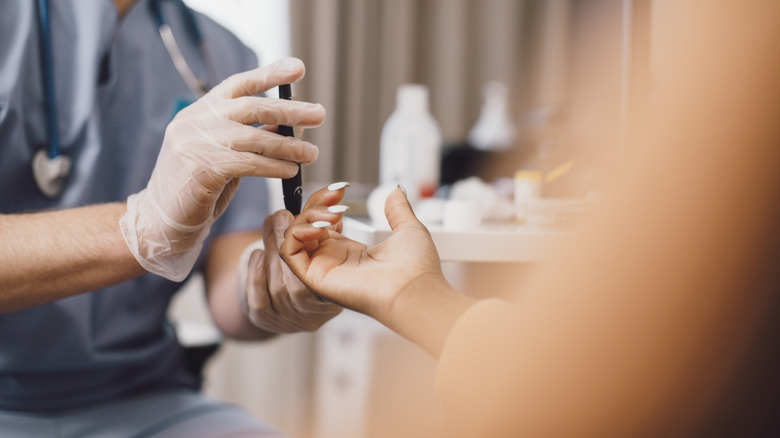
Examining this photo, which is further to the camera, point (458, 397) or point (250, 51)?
point (250, 51)

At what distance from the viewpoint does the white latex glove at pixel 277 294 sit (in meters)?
0.68

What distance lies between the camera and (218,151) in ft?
1.93

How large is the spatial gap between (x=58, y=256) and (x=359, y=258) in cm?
33

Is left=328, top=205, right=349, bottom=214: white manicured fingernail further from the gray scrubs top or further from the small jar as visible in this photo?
the gray scrubs top

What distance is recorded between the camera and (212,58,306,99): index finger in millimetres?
583

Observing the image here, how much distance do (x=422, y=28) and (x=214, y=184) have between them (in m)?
1.54

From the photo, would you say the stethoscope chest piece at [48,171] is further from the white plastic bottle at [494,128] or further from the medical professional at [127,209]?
the white plastic bottle at [494,128]

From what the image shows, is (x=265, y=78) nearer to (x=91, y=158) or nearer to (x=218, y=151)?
(x=218, y=151)

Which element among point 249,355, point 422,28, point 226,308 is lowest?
point 249,355

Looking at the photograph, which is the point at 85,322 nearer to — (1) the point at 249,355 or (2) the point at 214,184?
(2) the point at 214,184

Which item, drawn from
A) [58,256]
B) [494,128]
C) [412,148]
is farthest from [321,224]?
[494,128]

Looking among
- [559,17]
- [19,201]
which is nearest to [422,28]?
[559,17]

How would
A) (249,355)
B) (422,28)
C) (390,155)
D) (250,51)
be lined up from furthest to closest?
(422,28) → (249,355) → (390,155) → (250,51)

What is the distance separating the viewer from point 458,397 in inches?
16.1
